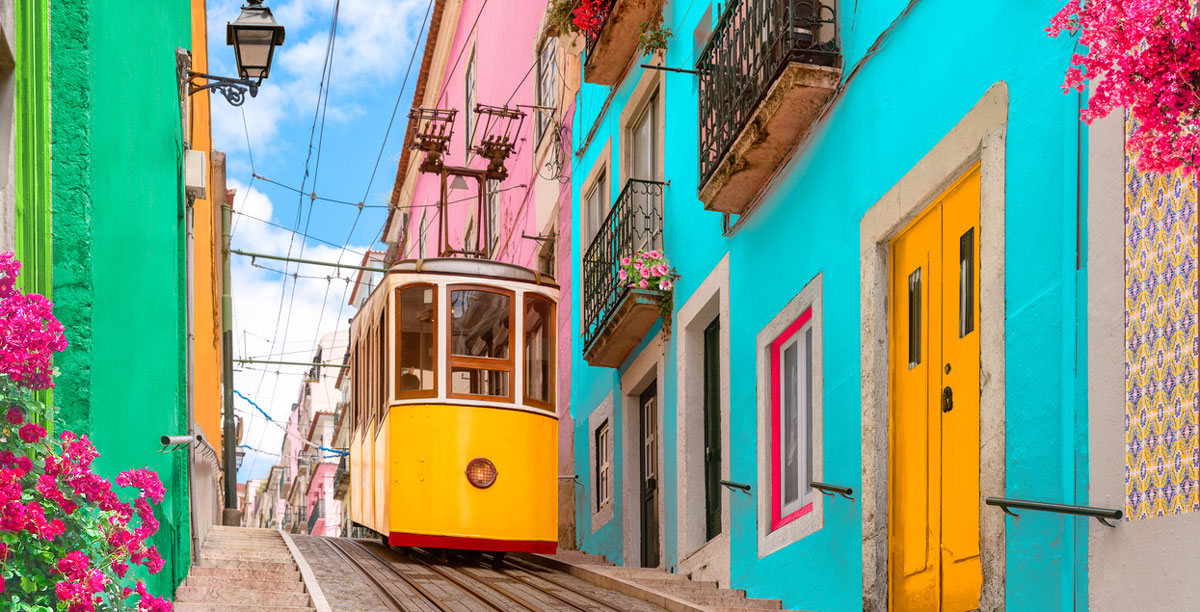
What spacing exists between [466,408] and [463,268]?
1.15 meters

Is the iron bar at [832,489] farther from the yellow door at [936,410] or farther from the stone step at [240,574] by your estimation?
the stone step at [240,574]

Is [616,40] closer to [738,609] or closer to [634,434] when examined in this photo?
[634,434]

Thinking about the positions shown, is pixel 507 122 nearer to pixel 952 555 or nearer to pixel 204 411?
pixel 204 411

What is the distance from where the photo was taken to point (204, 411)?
12.6m

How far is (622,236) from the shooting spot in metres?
12.1

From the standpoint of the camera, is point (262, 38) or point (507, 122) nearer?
point (262, 38)

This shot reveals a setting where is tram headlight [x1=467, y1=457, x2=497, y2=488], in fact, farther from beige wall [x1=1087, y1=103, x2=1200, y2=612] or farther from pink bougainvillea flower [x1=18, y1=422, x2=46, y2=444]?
pink bougainvillea flower [x1=18, y1=422, x2=46, y2=444]

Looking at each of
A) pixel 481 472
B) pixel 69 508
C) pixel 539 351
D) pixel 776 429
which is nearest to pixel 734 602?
pixel 776 429

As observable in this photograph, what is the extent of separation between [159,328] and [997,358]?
3985 millimetres

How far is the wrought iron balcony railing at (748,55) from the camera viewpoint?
783 cm

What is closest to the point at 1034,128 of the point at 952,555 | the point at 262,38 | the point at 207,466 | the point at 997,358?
the point at 997,358

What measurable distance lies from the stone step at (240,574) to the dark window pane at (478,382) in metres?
2.77

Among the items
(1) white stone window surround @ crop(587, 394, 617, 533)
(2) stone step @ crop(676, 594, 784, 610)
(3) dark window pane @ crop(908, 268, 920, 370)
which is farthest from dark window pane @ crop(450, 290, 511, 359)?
(3) dark window pane @ crop(908, 268, 920, 370)

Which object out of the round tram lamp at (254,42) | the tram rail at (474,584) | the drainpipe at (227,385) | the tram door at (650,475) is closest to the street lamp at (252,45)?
the round tram lamp at (254,42)
